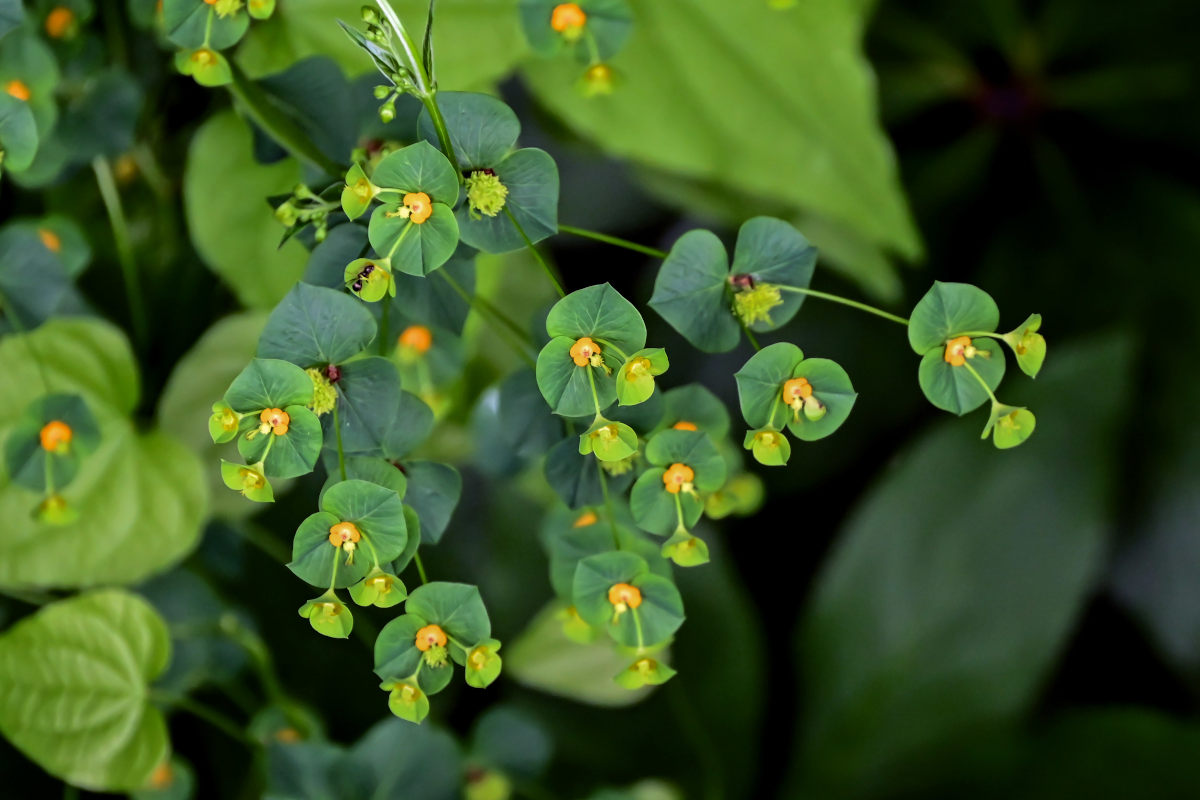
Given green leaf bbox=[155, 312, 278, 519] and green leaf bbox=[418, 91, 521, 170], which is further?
green leaf bbox=[155, 312, 278, 519]

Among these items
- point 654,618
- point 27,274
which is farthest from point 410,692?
point 27,274

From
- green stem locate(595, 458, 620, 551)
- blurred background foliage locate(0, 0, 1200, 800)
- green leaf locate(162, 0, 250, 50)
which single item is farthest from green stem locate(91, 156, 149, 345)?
green stem locate(595, 458, 620, 551)

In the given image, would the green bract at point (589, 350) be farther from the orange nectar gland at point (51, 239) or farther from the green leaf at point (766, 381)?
the orange nectar gland at point (51, 239)

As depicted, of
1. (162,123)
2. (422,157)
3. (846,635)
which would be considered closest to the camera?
(422,157)

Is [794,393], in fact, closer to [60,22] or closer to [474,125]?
[474,125]

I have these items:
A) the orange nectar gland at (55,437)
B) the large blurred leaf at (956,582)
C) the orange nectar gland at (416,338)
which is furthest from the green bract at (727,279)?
the large blurred leaf at (956,582)

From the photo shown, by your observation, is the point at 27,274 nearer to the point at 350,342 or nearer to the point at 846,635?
the point at 350,342

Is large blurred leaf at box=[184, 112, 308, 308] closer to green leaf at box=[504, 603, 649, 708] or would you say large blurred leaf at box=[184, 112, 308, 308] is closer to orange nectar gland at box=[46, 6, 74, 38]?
orange nectar gland at box=[46, 6, 74, 38]

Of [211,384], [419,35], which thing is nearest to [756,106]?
[419,35]
